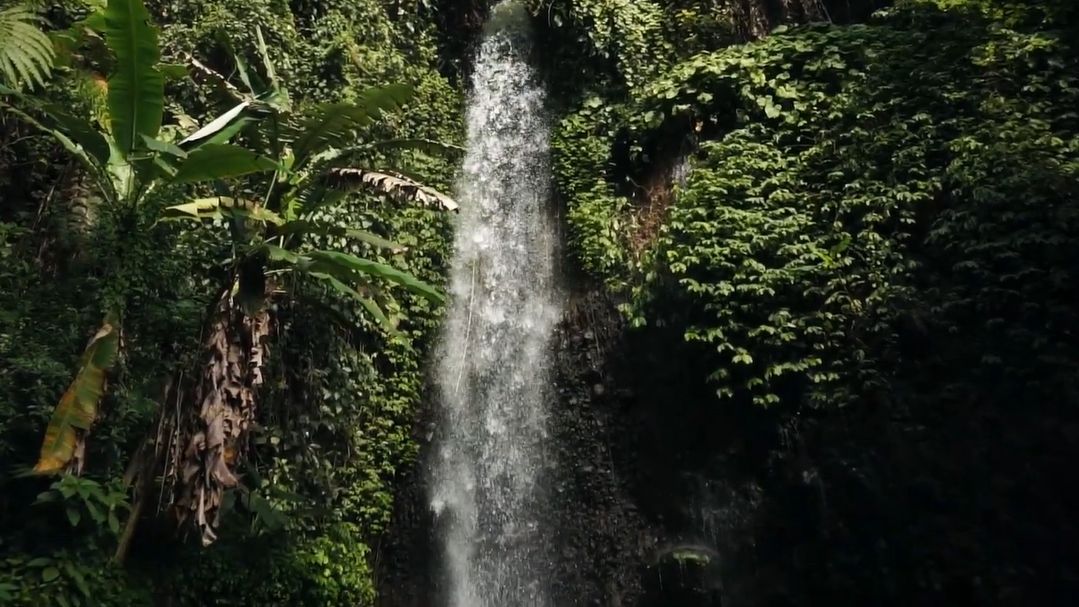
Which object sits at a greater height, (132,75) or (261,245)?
(132,75)

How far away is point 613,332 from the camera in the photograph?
9258 millimetres

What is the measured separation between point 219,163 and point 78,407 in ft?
6.54

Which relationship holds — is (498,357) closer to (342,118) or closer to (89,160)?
(342,118)

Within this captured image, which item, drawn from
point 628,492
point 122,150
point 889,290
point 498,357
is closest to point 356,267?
point 122,150

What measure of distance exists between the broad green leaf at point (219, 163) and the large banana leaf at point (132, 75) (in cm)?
49

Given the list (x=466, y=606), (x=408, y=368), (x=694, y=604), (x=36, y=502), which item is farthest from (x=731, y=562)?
(x=36, y=502)

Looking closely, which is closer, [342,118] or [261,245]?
[261,245]

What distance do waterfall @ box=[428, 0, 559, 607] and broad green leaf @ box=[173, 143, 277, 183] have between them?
401 centimetres

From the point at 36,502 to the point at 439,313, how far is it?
4943 mm

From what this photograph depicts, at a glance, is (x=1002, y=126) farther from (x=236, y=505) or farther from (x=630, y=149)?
(x=236, y=505)

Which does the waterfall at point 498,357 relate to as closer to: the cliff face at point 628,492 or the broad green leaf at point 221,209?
the cliff face at point 628,492

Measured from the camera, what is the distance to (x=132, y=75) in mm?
6270

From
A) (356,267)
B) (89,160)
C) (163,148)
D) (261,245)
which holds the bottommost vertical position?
(356,267)

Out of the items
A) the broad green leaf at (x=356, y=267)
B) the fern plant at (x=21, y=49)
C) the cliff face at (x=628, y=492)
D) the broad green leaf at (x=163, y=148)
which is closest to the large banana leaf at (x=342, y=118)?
the broad green leaf at (x=356, y=267)
